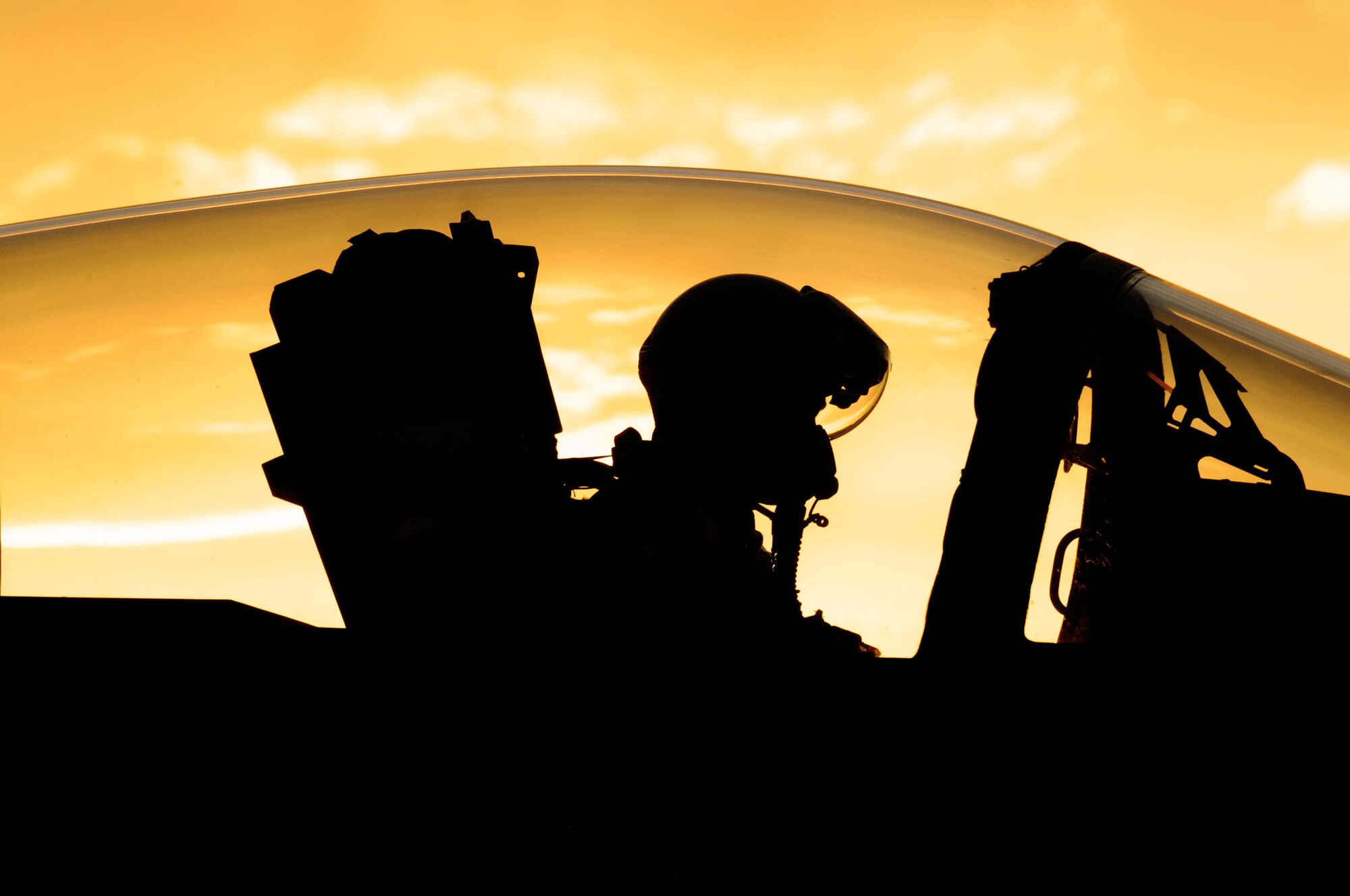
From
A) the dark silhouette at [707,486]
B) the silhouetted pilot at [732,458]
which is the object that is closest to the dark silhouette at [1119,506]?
the dark silhouette at [707,486]

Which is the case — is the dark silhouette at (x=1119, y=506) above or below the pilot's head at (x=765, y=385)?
below

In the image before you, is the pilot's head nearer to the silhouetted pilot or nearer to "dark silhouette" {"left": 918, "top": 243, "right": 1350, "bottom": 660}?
the silhouetted pilot

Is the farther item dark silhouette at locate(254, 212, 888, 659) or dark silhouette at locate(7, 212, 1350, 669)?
dark silhouette at locate(254, 212, 888, 659)

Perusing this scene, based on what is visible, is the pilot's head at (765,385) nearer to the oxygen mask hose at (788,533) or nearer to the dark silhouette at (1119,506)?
the oxygen mask hose at (788,533)

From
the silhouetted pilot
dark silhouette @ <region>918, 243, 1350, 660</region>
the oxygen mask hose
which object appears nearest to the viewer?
dark silhouette @ <region>918, 243, 1350, 660</region>

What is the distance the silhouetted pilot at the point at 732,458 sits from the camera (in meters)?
1.69

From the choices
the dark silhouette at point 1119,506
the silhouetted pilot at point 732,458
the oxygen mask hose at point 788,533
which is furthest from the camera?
the oxygen mask hose at point 788,533

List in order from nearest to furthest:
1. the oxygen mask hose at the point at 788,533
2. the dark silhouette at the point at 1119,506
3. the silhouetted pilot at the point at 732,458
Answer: the dark silhouette at the point at 1119,506 < the silhouetted pilot at the point at 732,458 < the oxygen mask hose at the point at 788,533

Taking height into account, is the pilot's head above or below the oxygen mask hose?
above

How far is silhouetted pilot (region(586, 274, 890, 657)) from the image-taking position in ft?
5.54

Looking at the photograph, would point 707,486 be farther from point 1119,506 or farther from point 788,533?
point 1119,506

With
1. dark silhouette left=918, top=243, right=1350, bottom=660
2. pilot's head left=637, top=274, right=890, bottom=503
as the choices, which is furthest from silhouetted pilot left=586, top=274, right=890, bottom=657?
dark silhouette left=918, top=243, right=1350, bottom=660

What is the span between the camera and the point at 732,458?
1.87 meters

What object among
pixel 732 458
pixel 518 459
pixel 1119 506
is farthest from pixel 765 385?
pixel 1119 506
